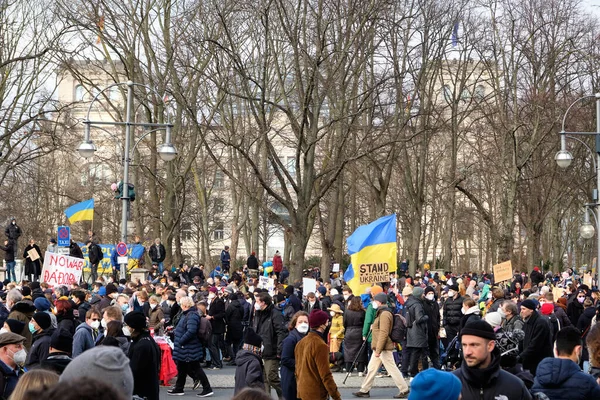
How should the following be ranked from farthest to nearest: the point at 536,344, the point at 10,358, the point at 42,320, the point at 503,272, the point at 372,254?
the point at 503,272, the point at 372,254, the point at 536,344, the point at 42,320, the point at 10,358

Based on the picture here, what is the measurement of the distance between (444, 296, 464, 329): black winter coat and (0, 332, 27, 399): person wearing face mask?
42.0 ft

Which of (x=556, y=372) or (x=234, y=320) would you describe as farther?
(x=234, y=320)

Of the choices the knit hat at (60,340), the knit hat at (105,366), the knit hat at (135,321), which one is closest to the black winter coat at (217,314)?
the knit hat at (135,321)

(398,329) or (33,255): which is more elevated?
(33,255)

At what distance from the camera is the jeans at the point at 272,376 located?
45.6 feet

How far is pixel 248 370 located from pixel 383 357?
18.8 ft

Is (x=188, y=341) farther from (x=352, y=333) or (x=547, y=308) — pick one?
(x=547, y=308)

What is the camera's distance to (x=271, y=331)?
14.5 m

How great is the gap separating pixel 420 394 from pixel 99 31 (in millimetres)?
36827

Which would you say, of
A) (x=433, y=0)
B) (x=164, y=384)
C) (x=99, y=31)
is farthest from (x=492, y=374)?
(x=99, y=31)

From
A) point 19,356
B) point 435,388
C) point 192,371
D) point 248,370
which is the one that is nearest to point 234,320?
point 192,371

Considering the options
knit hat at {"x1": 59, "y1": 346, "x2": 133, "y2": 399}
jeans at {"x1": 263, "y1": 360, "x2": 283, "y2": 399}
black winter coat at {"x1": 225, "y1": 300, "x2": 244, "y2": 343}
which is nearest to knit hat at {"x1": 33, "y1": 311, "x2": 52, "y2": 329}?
jeans at {"x1": 263, "y1": 360, "x2": 283, "y2": 399}

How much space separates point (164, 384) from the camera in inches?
705

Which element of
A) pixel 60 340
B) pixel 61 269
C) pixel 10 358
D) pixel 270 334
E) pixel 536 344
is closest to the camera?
pixel 10 358
